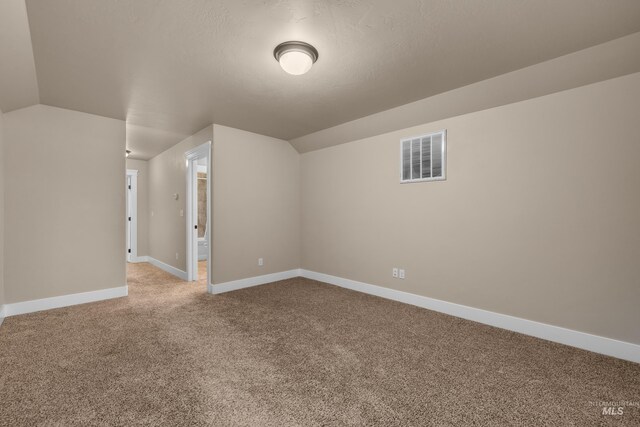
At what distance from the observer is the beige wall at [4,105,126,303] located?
3.45m

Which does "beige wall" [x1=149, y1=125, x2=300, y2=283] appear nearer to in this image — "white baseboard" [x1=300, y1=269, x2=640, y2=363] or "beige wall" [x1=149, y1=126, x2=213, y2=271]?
"beige wall" [x1=149, y1=126, x2=213, y2=271]

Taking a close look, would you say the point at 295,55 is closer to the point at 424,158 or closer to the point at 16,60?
the point at 424,158

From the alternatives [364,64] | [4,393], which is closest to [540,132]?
[364,64]

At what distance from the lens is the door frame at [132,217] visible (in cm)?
690

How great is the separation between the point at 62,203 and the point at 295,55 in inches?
143

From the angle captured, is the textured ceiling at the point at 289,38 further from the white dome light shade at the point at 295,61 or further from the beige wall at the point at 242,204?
the beige wall at the point at 242,204

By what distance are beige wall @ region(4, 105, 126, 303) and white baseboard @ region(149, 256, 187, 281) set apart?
1159 mm

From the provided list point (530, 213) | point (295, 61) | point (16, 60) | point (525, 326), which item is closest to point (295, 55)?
point (295, 61)

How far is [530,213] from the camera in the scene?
9.62ft

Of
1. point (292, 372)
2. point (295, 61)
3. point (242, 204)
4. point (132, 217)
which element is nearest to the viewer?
point (292, 372)

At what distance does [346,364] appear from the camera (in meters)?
2.33

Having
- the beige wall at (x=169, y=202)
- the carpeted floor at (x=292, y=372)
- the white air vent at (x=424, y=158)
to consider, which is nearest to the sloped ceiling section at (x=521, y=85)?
the white air vent at (x=424, y=158)

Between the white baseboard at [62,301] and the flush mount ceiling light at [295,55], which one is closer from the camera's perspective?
the flush mount ceiling light at [295,55]

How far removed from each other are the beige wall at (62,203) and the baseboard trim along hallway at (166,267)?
3.81 feet
